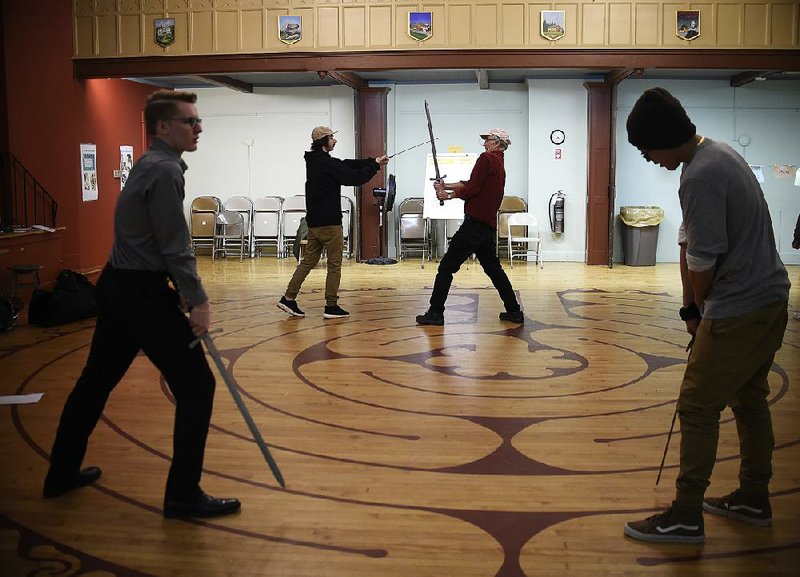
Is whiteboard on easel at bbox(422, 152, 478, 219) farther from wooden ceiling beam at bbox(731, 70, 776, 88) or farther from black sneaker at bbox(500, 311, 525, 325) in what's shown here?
black sneaker at bbox(500, 311, 525, 325)

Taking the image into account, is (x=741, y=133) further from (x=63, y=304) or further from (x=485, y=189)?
(x=63, y=304)

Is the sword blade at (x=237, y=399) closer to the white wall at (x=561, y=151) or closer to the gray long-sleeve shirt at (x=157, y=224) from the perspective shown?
the gray long-sleeve shirt at (x=157, y=224)

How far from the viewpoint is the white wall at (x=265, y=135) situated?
14898 mm

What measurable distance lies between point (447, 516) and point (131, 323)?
4.67 ft

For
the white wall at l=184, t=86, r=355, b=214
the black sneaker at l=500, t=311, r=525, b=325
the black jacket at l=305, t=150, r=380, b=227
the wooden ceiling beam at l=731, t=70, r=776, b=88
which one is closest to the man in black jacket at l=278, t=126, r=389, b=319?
the black jacket at l=305, t=150, r=380, b=227

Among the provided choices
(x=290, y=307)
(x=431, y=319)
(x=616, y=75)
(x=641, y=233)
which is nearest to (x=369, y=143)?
(x=616, y=75)

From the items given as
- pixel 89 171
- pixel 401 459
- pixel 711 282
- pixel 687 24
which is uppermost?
pixel 687 24

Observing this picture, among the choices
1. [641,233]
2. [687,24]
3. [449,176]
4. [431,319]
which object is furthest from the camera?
[641,233]

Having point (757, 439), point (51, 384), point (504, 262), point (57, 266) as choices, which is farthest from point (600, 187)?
point (757, 439)

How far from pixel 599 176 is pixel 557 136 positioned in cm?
93

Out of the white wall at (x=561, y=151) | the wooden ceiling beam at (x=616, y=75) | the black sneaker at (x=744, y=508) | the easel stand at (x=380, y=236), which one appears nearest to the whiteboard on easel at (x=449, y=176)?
the easel stand at (x=380, y=236)

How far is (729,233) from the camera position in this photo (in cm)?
305

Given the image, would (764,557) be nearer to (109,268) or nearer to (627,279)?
(109,268)

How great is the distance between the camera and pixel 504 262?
14.4 m
